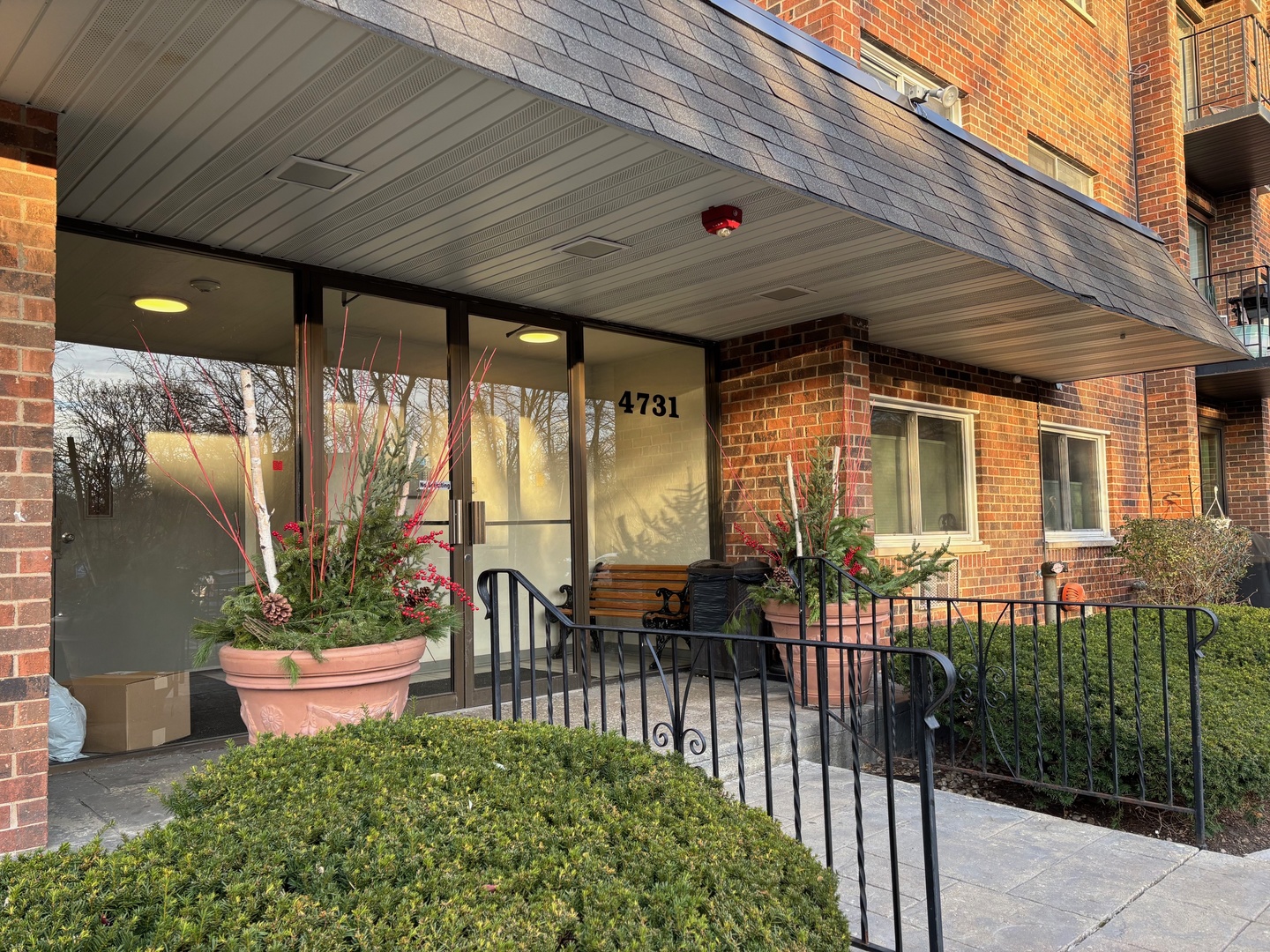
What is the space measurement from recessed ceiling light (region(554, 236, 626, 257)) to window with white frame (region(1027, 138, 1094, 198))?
588 cm

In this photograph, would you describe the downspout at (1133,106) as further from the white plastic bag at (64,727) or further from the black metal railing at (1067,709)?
the white plastic bag at (64,727)

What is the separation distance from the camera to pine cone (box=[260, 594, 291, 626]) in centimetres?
350

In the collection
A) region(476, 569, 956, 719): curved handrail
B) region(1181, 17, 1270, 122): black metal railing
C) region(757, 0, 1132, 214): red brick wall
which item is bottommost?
region(476, 569, 956, 719): curved handrail

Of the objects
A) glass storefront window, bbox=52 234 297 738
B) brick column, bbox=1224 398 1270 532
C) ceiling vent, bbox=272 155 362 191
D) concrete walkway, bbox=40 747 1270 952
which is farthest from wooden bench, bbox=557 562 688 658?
brick column, bbox=1224 398 1270 532

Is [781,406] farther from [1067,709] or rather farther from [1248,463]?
[1248,463]

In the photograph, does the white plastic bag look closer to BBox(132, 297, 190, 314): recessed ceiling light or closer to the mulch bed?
BBox(132, 297, 190, 314): recessed ceiling light

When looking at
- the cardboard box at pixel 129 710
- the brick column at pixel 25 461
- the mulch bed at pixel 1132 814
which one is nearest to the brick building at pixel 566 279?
the brick column at pixel 25 461

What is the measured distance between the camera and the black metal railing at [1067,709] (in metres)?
4.12

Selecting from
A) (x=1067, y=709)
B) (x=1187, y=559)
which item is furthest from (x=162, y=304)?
(x=1187, y=559)

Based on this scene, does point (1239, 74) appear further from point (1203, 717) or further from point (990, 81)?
point (1203, 717)

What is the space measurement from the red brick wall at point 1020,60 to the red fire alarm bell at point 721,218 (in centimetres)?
338

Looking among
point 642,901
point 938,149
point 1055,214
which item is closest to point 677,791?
point 642,901

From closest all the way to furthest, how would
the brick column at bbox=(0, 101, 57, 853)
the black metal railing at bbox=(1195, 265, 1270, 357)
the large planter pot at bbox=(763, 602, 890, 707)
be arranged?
1. the brick column at bbox=(0, 101, 57, 853)
2. the large planter pot at bbox=(763, 602, 890, 707)
3. the black metal railing at bbox=(1195, 265, 1270, 357)

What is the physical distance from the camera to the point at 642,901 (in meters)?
1.78
